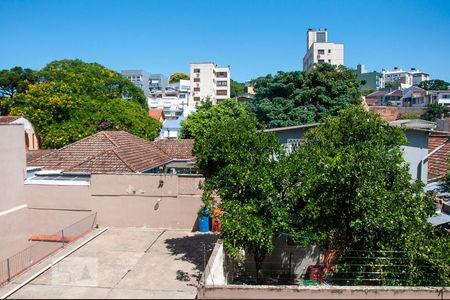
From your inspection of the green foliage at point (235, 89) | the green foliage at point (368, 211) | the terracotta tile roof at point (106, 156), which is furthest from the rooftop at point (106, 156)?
the green foliage at point (235, 89)

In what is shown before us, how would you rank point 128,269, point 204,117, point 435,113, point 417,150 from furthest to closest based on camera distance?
point 435,113 < point 204,117 < point 417,150 < point 128,269

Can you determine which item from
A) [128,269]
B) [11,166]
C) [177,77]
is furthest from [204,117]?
[177,77]

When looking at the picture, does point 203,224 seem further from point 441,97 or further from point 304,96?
point 441,97

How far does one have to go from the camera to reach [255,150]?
10445 millimetres

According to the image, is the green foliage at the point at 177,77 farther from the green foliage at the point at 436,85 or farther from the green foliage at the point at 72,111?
the green foliage at the point at 72,111

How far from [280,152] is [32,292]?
7.41 meters

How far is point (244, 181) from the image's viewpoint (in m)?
9.53

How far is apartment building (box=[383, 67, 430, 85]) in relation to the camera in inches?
4995

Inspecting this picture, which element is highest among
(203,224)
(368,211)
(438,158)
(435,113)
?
(435,113)

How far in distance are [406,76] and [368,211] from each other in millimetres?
135326

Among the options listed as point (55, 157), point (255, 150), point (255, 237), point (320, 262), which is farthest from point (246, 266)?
point (55, 157)

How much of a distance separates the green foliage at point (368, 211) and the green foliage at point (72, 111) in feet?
81.5

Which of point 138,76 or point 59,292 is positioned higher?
point 138,76

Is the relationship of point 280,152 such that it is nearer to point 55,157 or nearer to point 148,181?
point 148,181
